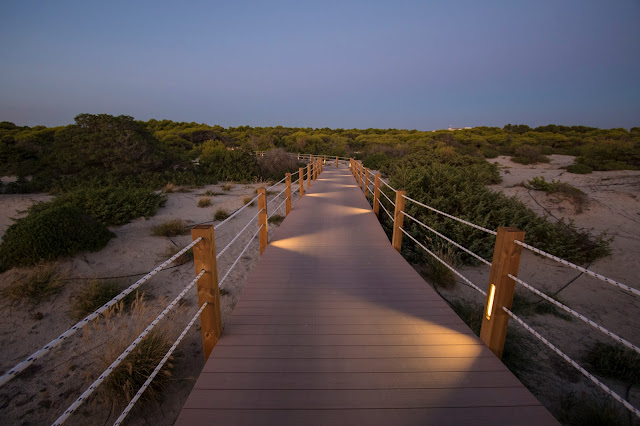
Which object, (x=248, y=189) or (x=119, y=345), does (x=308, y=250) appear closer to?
(x=119, y=345)

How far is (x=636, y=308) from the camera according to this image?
193 inches

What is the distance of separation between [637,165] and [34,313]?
25.2m

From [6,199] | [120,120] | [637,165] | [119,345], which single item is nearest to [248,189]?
[120,120]

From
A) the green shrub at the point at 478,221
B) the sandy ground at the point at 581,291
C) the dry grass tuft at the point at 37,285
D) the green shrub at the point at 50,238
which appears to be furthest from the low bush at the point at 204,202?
the sandy ground at the point at 581,291

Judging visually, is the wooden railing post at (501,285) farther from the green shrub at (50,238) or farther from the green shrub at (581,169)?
the green shrub at (581,169)

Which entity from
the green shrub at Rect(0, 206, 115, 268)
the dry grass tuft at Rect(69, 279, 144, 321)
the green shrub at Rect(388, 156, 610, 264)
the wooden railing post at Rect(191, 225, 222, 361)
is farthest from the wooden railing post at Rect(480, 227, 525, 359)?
the green shrub at Rect(0, 206, 115, 268)

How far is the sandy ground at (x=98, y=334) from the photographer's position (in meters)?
2.81

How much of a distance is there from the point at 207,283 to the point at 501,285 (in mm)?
2246

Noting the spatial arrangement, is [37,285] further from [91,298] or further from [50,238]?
[50,238]

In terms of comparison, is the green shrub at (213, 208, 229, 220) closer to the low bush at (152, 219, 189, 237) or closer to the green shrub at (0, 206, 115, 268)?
the low bush at (152, 219, 189, 237)

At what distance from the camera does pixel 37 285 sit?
479cm

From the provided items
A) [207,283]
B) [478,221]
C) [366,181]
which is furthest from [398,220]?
[366,181]

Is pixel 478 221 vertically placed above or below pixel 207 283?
below

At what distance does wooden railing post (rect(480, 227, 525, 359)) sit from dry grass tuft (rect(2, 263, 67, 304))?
233 inches
